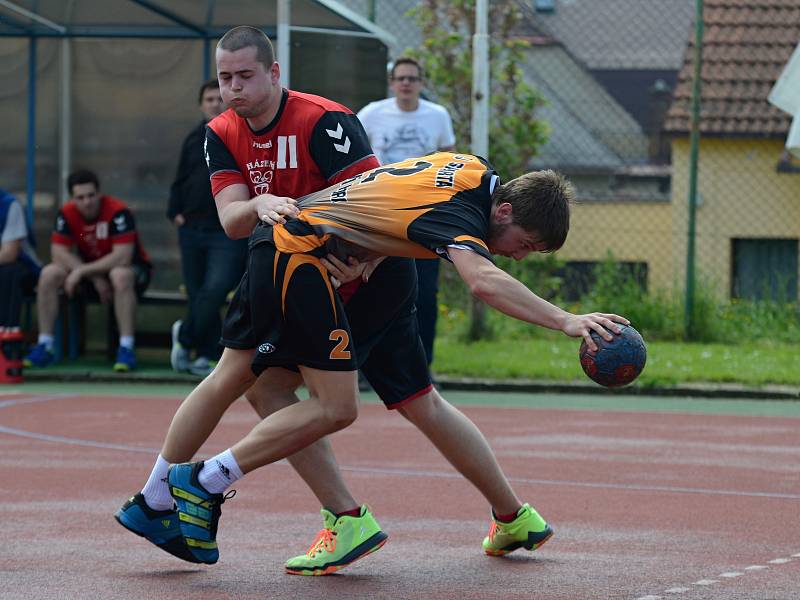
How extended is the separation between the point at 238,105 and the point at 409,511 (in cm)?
211

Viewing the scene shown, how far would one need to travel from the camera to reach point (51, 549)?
5965 millimetres

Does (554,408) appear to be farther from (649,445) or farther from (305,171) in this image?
(305,171)

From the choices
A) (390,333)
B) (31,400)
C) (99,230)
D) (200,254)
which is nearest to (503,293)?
(390,333)

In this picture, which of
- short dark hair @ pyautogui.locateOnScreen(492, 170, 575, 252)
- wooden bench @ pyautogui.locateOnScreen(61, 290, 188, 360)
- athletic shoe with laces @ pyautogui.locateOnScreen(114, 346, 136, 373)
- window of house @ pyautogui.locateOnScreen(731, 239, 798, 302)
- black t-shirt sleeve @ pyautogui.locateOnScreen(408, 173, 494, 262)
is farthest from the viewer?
window of house @ pyautogui.locateOnScreen(731, 239, 798, 302)

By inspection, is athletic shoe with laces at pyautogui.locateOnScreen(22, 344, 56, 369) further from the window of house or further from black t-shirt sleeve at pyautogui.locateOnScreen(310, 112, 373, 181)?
the window of house

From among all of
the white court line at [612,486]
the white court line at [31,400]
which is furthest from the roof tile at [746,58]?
the white court line at [612,486]

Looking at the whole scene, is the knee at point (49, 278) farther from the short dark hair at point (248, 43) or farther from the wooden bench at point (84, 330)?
the short dark hair at point (248, 43)

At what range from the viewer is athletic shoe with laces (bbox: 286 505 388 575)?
5625 millimetres

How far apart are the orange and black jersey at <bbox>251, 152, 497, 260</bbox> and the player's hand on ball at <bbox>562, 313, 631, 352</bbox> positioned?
0.37 m

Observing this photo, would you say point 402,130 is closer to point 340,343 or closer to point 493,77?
point 493,77

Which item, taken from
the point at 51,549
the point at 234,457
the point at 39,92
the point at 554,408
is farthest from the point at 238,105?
the point at 39,92

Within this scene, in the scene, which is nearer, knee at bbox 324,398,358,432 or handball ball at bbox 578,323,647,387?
handball ball at bbox 578,323,647,387

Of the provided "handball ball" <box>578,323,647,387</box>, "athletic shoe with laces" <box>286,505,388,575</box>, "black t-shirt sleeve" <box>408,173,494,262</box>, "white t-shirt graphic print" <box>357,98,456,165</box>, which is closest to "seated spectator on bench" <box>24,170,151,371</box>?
"white t-shirt graphic print" <box>357,98,456,165</box>

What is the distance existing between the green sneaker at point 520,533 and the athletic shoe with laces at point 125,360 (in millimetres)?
7031
